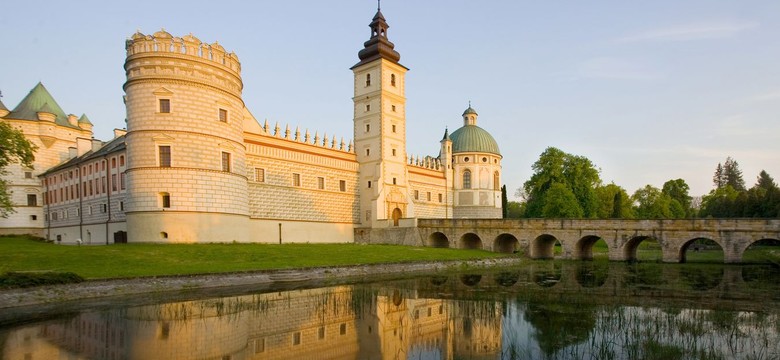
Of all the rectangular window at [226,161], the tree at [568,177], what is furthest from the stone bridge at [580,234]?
the rectangular window at [226,161]

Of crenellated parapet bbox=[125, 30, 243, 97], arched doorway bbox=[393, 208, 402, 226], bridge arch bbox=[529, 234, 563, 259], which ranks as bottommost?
bridge arch bbox=[529, 234, 563, 259]

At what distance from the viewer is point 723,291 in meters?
19.9

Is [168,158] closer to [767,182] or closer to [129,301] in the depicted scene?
[129,301]

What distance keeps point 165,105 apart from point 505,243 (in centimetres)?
3296

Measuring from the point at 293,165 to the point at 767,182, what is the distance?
89.9m

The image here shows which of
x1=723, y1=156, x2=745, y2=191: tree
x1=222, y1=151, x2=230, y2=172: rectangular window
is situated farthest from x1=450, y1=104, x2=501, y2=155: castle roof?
x1=723, y1=156, x2=745, y2=191: tree

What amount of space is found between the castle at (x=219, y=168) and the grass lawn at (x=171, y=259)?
4.58 m

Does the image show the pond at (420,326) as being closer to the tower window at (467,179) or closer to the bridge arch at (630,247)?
the bridge arch at (630,247)

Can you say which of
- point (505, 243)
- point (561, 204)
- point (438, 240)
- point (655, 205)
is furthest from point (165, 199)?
point (655, 205)

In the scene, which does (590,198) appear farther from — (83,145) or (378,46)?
(83,145)

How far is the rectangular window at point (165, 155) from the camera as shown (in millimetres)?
32344

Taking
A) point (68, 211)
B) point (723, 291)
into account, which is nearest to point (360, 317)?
point (723, 291)

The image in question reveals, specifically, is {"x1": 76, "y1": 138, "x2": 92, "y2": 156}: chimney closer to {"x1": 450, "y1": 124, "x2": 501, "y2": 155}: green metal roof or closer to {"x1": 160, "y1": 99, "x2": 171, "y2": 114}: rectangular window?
{"x1": 160, "y1": 99, "x2": 171, "y2": 114}: rectangular window

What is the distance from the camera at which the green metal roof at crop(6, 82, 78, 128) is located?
50991 mm
